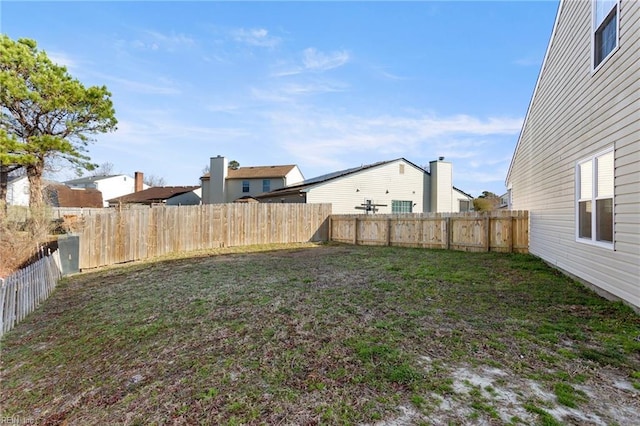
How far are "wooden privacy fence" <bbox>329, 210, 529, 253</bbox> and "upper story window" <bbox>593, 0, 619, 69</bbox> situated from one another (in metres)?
5.88

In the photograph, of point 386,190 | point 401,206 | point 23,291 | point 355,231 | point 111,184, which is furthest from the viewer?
point 111,184

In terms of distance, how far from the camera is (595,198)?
17.5ft

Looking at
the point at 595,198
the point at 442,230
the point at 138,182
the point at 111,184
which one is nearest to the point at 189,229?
the point at 442,230

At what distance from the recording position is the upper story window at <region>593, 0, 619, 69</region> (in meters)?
4.82

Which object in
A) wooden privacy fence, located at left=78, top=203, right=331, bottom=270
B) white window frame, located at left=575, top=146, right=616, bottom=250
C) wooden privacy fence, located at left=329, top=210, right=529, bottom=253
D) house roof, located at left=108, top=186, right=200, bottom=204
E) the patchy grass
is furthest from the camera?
house roof, located at left=108, top=186, right=200, bottom=204

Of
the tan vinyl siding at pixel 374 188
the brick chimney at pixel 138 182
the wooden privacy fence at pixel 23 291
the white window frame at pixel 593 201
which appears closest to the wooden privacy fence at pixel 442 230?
the tan vinyl siding at pixel 374 188

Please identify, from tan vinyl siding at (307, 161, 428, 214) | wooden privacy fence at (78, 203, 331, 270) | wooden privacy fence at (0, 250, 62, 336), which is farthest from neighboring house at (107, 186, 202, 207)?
wooden privacy fence at (0, 250, 62, 336)

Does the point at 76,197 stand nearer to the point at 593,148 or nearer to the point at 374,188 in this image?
the point at 374,188

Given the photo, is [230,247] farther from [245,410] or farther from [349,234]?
[245,410]

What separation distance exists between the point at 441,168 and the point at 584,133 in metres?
15.9

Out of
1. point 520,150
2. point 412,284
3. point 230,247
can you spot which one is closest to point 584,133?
point 412,284

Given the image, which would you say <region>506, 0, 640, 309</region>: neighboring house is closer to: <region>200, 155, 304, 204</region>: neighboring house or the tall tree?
the tall tree

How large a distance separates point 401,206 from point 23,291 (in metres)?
18.7

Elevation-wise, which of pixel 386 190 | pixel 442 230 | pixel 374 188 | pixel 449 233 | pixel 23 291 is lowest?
pixel 23 291
